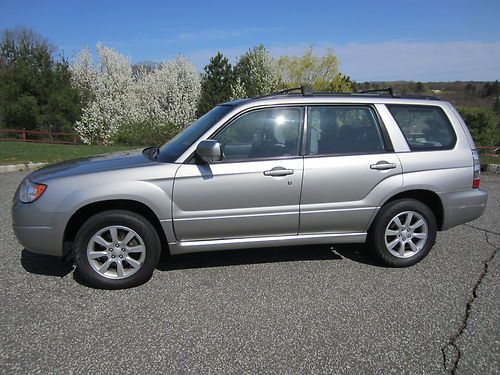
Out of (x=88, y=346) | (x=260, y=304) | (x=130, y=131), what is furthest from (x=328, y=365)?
(x=130, y=131)

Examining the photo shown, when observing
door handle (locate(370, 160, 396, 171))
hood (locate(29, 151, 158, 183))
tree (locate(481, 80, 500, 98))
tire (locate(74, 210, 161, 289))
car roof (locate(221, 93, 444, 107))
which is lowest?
tire (locate(74, 210, 161, 289))

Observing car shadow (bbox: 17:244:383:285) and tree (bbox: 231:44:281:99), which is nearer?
car shadow (bbox: 17:244:383:285)

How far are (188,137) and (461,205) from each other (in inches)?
118

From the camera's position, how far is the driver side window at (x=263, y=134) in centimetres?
379

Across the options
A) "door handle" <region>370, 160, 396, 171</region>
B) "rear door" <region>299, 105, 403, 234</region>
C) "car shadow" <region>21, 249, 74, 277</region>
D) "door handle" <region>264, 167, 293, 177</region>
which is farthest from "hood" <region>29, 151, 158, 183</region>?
"door handle" <region>370, 160, 396, 171</region>

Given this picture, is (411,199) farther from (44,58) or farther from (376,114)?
(44,58)

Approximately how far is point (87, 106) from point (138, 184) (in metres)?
31.4

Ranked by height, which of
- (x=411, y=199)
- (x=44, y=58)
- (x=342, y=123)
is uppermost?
(x=44, y=58)

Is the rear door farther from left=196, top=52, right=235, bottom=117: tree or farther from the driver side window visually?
left=196, top=52, right=235, bottom=117: tree

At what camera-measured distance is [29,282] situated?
372 cm

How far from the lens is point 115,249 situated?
3604 mm

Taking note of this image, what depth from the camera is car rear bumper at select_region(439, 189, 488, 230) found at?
4.17m

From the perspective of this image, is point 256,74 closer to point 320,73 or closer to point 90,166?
point 320,73

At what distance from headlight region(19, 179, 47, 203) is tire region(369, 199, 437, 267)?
10.8ft
